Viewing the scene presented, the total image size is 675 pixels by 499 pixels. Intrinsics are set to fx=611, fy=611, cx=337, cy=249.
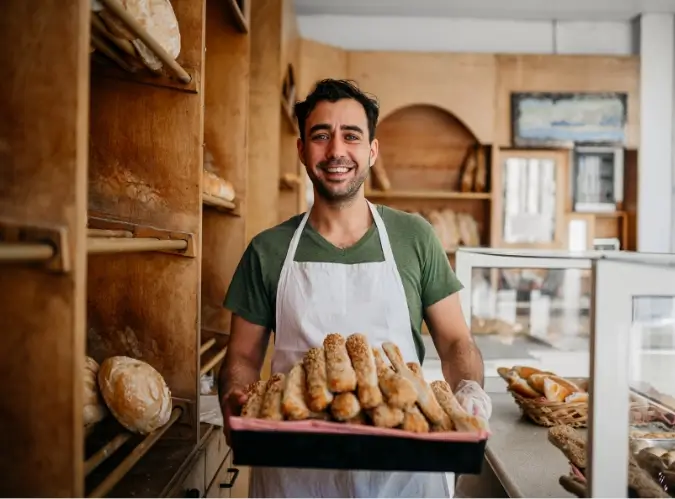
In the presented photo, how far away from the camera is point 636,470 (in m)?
1.06

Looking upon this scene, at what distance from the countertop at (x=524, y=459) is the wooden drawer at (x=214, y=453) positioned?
0.72m

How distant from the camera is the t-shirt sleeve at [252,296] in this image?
176 cm

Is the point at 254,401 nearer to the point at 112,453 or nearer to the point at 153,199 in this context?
the point at 112,453

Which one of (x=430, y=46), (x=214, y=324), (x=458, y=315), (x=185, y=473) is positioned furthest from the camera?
(x=430, y=46)

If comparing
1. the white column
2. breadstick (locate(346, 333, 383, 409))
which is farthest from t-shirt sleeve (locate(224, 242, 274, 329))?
the white column

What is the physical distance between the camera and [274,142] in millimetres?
2871

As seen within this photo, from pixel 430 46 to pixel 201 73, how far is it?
3.08 metres

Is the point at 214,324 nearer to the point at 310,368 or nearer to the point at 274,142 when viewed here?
the point at 274,142

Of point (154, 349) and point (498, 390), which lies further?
point (498, 390)

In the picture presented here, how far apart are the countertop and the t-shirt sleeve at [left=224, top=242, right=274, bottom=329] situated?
2.31 feet

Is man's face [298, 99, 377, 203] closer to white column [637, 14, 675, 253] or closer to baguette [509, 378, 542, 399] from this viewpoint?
baguette [509, 378, 542, 399]

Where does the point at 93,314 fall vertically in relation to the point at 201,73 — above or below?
below

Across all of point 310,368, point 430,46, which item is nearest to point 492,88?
point 430,46

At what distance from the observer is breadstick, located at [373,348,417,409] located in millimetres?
987
